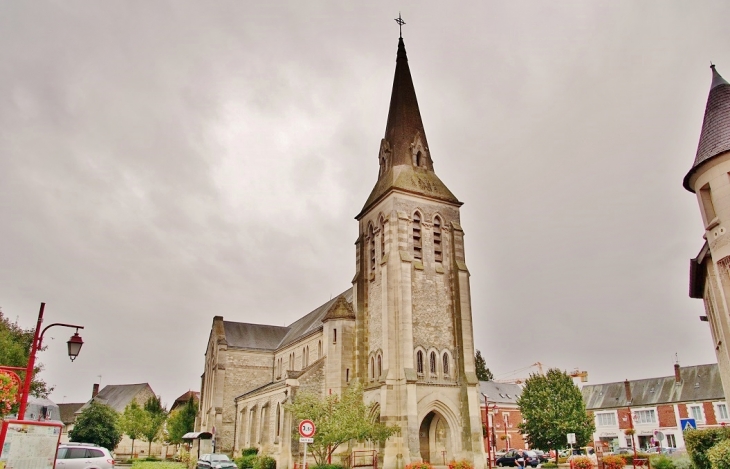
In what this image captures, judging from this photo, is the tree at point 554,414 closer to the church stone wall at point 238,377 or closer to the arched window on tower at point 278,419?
the arched window on tower at point 278,419

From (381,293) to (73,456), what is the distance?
18.4 m

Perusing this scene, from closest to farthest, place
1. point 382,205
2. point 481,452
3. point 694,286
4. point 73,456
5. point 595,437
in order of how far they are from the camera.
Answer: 1. point 694,286
2. point 73,456
3. point 481,452
4. point 382,205
5. point 595,437

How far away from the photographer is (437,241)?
34.8 m

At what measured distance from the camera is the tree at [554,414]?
4244 cm

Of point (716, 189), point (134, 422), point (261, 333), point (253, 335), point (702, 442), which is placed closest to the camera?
point (716, 189)

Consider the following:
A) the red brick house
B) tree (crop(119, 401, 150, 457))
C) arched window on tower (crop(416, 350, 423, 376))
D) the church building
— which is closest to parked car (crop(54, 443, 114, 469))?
the church building

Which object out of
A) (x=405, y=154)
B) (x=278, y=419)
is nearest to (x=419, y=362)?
(x=278, y=419)

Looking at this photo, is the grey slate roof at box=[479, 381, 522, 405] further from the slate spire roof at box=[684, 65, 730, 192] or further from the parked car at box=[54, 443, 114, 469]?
the slate spire roof at box=[684, 65, 730, 192]

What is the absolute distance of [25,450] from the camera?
39.0ft

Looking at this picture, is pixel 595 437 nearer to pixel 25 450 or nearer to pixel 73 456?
pixel 73 456

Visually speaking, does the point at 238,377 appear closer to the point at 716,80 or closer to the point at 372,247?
the point at 372,247

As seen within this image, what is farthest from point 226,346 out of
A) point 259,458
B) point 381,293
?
point 381,293

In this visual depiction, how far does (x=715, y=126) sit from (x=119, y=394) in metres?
89.6

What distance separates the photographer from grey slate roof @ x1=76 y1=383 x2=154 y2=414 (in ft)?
260
